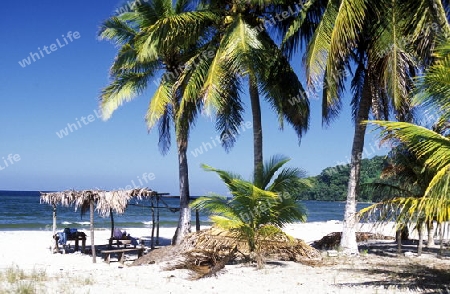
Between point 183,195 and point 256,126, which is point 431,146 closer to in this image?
point 256,126

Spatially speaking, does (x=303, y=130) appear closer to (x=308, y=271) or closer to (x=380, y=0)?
(x=380, y=0)

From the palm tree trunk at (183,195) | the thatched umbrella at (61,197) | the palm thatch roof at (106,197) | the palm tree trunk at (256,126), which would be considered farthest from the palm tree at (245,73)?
the thatched umbrella at (61,197)

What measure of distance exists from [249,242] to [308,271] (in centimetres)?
143

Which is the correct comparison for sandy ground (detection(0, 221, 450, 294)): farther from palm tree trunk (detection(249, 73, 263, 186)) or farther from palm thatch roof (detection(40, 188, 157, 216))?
palm thatch roof (detection(40, 188, 157, 216))

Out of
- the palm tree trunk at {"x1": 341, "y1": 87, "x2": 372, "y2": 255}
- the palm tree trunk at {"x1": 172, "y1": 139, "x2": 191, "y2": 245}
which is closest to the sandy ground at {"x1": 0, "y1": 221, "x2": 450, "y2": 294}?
the palm tree trunk at {"x1": 341, "y1": 87, "x2": 372, "y2": 255}

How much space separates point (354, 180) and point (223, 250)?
4074 mm

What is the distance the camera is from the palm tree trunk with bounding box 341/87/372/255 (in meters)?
12.6

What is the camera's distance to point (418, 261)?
11953 millimetres

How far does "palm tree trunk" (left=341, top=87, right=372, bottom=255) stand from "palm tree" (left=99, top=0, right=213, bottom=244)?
4.69 meters

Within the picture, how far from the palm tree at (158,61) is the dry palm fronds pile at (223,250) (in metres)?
3.81

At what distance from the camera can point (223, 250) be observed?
1111cm

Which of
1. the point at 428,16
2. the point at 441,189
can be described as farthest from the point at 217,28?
the point at 441,189

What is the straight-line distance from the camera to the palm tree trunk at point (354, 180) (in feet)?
41.5

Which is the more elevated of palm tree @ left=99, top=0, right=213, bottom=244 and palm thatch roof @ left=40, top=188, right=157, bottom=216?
palm tree @ left=99, top=0, right=213, bottom=244
